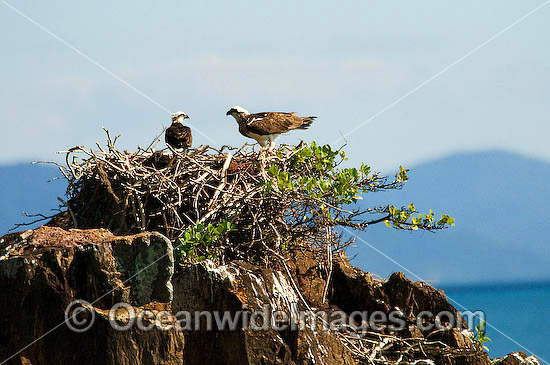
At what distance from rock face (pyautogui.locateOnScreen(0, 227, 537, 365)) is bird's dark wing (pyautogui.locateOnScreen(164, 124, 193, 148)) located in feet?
7.77

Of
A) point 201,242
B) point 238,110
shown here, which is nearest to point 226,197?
point 201,242

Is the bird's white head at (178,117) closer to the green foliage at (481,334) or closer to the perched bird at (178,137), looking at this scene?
the perched bird at (178,137)

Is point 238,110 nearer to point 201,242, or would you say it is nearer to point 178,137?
point 178,137

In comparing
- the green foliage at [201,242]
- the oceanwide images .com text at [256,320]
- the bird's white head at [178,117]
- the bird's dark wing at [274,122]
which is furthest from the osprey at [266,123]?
the oceanwide images .com text at [256,320]

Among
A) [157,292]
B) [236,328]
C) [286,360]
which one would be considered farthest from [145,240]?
[286,360]

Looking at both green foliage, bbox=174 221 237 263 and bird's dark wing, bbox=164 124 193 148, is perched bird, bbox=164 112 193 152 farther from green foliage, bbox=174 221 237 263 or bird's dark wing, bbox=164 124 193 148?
green foliage, bbox=174 221 237 263

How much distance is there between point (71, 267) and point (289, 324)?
2004 millimetres

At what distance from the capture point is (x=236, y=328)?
5.54 metres

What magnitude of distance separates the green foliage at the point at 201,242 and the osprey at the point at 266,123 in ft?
6.56

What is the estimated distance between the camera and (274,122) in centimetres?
866

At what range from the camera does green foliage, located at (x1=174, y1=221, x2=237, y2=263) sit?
6.34 metres

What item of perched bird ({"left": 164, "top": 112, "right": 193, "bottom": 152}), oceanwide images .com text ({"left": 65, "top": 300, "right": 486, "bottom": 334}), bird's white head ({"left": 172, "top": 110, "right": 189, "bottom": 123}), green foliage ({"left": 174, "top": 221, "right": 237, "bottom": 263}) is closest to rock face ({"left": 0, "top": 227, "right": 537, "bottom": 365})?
oceanwide images .com text ({"left": 65, "top": 300, "right": 486, "bottom": 334})

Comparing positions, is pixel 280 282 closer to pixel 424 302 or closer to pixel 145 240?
pixel 145 240

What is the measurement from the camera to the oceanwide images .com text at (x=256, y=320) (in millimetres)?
4508
